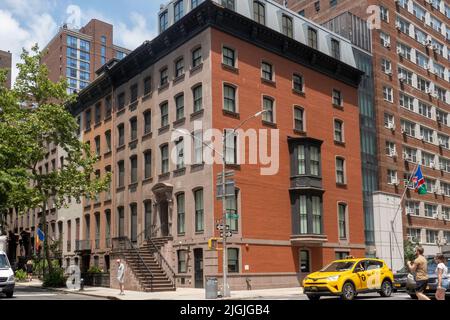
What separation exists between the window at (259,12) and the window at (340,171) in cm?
1219

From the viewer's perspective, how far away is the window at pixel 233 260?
33.9 m

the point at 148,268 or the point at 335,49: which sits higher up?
the point at 335,49

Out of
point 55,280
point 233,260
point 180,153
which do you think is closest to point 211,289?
point 233,260

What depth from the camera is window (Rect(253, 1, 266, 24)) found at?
1538 inches

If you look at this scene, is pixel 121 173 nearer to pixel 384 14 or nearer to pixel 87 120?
pixel 87 120

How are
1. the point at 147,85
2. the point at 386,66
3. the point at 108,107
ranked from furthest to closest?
the point at 386,66 < the point at 108,107 < the point at 147,85

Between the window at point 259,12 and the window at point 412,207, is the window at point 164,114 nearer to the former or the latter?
the window at point 259,12

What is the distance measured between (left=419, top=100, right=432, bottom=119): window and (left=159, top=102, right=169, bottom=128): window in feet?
110

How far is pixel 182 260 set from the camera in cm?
3594

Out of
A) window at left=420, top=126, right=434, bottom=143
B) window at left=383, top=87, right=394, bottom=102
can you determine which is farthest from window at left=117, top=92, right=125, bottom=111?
window at left=420, top=126, right=434, bottom=143

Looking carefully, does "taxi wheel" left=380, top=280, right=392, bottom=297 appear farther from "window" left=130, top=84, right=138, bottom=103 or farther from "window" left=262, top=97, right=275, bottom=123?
"window" left=130, top=84, right=138, bottom=103

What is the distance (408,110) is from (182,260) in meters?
34.0
